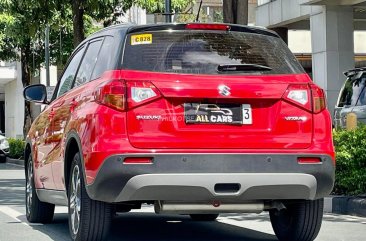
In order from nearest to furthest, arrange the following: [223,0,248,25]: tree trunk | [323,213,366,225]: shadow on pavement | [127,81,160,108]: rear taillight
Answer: [127,81,160,108]: rear taillight, [323,213,366,225]: shadow on pavement, [223,0,248,25]: tree trunk

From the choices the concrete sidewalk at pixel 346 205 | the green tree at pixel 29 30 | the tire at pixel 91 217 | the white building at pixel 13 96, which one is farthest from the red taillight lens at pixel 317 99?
the white building at pixel 13 96

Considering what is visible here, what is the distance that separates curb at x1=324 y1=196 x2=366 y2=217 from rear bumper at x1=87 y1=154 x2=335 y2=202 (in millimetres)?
3751

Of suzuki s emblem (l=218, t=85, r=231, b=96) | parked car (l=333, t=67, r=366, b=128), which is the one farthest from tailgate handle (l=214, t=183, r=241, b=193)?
parked car (l=333, t=67, r=366, b=128)

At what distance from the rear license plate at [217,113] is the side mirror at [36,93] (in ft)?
9.90

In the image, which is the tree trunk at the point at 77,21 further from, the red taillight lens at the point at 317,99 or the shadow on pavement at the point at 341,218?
the red taillight lens at the point at 317,99

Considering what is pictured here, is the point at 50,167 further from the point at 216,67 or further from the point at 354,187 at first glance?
the point at 354,187

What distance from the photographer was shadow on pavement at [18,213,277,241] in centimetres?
880

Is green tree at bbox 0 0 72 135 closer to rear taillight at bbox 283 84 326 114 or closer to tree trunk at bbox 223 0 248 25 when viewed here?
tree trunk at bbox 223 0 248 25

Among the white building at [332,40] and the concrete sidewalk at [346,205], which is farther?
the white building at [332,40]

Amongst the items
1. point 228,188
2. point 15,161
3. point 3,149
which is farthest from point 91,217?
point 3,149

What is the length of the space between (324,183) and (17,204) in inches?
259

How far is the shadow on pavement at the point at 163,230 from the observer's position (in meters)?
8.80

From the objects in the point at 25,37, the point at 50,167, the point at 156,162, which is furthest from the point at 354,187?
the point at 25,37

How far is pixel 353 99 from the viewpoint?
1652 cm
